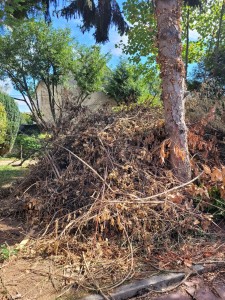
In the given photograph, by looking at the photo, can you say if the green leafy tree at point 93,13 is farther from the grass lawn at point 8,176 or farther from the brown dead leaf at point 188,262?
the brown dead leaf at point 188,262

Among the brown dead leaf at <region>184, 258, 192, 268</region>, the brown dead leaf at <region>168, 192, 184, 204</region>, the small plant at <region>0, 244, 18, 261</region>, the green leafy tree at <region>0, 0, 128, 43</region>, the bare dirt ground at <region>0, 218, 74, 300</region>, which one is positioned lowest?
the brown dead leaf at <region>184, 258, 192, 268</region>

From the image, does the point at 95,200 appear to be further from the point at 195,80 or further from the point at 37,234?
the point at 195,80

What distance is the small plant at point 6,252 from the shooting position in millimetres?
2881

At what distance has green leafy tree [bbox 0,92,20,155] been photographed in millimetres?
13547

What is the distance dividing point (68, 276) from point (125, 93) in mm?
17846

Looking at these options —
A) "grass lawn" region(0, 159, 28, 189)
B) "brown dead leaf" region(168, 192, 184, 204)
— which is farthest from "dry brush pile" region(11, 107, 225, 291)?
"grass lawn" region(0, 159, 28, 189)

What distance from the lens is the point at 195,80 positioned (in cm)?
1159

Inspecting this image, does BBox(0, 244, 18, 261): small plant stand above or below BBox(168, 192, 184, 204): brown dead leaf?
below

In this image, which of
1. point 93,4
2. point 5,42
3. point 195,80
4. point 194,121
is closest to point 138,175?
point 194,121

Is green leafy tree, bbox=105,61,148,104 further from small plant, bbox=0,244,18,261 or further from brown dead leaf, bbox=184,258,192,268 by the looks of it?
brown dead leaf, bbox=184,258,192,268

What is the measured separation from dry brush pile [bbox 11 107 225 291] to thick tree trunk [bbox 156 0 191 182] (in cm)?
20

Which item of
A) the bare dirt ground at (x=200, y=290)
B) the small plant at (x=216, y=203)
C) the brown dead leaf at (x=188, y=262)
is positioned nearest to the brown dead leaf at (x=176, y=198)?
the small plant at (x=216, y=203)

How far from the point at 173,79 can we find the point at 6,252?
298 cm

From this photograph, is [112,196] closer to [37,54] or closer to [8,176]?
[8,176]
